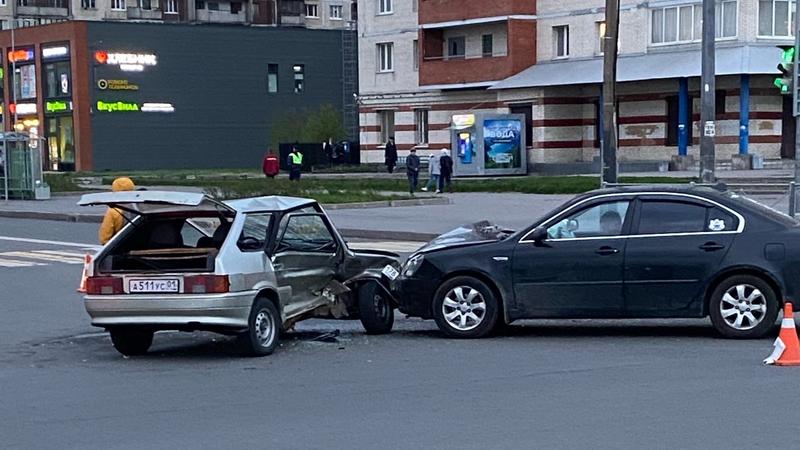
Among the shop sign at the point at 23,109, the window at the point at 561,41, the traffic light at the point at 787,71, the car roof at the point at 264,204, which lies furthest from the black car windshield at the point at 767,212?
the shop sign at the point at 23,109

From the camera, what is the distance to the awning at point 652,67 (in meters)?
43.4

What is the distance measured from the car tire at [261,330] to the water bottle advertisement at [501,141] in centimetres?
3794

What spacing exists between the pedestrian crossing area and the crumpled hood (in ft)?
33.4

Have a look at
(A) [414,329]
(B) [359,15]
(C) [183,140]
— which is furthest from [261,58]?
(A) [414,329]

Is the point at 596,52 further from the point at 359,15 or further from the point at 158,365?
the point at 158,365

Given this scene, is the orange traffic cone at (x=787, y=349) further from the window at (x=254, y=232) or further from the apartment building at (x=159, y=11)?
the apartment building at (x=159, y=11)

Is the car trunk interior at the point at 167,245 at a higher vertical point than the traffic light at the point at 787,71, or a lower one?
lower

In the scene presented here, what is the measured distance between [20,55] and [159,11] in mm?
18655

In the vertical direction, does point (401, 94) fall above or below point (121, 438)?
above

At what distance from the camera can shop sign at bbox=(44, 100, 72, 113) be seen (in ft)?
233

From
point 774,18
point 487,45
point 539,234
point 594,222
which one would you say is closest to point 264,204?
point 539,234

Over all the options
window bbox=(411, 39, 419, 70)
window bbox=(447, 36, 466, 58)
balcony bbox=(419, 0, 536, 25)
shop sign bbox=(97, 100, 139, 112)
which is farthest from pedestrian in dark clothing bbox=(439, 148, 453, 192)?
shop sign bbox=(97, 100, 139, 112)

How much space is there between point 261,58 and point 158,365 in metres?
67.7

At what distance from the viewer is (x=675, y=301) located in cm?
1155
